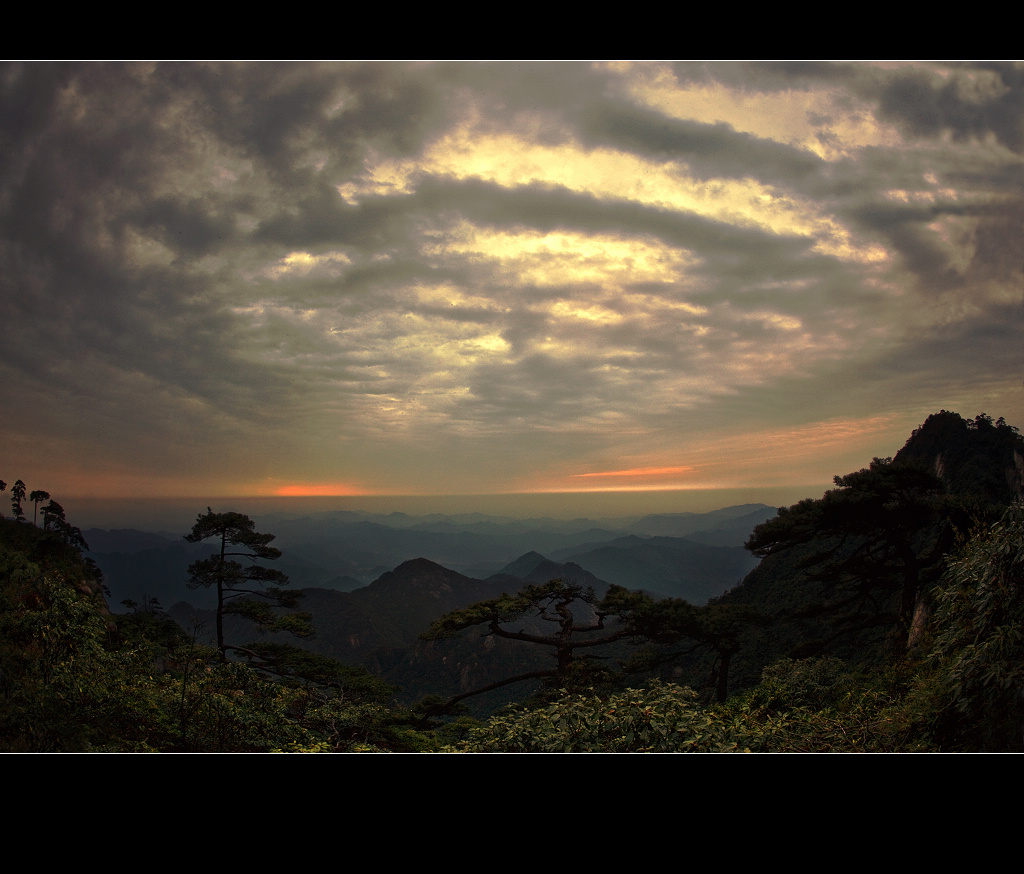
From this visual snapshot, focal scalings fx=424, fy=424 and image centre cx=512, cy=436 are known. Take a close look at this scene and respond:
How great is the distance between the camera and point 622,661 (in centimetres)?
874

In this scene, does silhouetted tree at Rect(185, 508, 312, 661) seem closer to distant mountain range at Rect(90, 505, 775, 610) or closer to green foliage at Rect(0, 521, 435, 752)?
green foliage at Rect(0, 521, 435, 752)

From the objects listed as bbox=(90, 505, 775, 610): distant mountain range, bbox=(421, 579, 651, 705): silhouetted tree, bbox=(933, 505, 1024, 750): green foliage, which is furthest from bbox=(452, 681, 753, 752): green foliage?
bbox=(90, 505, 775, 610): distant mountain range

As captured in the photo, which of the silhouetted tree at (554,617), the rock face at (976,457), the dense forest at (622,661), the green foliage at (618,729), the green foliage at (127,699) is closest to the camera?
the green foliage at (618,729)

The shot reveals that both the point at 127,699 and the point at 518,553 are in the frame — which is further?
the point at 518,553

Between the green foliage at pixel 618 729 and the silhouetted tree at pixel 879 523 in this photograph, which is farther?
the silhouetted tree at pixel 879 523

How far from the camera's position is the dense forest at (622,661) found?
10.8 ft

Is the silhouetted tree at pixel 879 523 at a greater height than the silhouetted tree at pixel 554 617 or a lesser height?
greater

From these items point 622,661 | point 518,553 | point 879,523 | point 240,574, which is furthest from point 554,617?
point 518,553

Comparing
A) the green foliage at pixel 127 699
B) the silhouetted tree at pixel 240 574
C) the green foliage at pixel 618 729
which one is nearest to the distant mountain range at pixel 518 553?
the silhouetted tree at pixel 240 574

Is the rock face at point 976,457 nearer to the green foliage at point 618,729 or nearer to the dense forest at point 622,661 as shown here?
the dense forest at point 622,661

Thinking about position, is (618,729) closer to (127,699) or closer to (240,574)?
(127,699)
